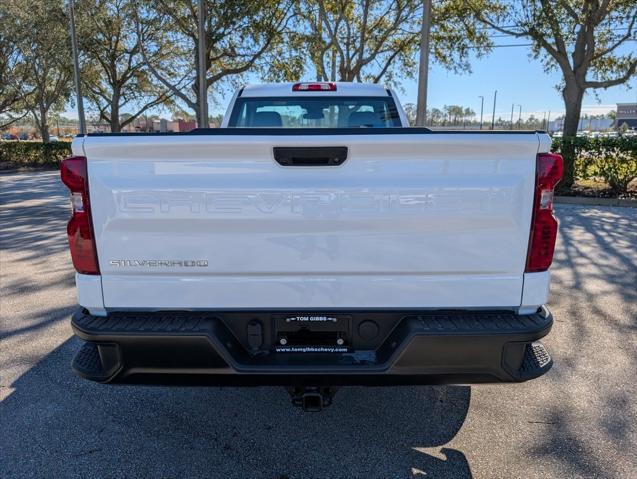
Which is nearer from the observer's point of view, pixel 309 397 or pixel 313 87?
pixel 309 397

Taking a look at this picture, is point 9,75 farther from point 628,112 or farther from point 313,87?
point 628,112

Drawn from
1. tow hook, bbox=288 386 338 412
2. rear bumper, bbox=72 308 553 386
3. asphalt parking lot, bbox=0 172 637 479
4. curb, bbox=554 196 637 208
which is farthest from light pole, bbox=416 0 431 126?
tow hook, bbox=288 386 338 412

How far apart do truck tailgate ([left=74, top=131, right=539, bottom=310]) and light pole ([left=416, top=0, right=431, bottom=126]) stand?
41.9 feet

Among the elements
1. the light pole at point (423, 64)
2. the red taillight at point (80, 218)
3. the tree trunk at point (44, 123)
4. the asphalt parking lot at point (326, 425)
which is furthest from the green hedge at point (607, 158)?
the tree trunk at point (44, 123)

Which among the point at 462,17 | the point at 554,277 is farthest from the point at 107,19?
the point at 554,277

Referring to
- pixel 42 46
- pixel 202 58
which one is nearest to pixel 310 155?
pixel 202 58

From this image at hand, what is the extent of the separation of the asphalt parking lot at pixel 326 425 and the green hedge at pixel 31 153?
2345 cm

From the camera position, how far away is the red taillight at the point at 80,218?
2.23 m

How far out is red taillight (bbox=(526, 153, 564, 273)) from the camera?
7.32ft

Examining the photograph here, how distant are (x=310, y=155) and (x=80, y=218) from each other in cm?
111

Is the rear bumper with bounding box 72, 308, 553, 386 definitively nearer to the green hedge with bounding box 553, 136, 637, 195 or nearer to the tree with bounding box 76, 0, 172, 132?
the green hedge with bounding box 553, 136, 637, 195

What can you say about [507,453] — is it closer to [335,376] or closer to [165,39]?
[335,376]

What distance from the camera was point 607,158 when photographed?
12125 mm

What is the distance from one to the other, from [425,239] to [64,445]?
237 cm
